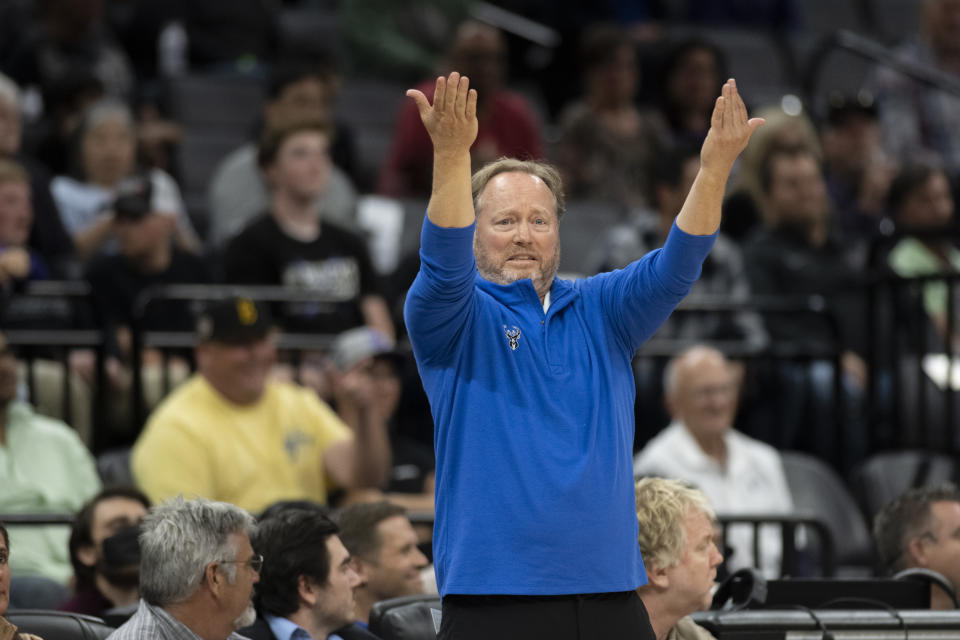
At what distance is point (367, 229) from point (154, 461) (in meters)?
2.61

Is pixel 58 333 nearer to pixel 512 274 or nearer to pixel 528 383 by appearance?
pixel 512 274

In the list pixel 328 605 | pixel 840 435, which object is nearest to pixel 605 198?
pixel 840 435

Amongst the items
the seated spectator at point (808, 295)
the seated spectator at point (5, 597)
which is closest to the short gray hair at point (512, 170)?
the seated spectator at point (5, 597)

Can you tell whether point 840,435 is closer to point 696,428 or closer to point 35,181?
point 696,428

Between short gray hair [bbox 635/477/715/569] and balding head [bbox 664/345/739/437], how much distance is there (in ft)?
7.92

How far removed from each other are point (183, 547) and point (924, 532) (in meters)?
2.26

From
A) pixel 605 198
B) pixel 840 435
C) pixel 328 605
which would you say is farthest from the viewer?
pixel 605 198

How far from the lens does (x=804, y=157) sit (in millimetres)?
7492

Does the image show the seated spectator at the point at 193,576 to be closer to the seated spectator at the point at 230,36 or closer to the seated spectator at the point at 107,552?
the seated spectator at the point at 107,552

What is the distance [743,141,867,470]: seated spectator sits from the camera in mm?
7106

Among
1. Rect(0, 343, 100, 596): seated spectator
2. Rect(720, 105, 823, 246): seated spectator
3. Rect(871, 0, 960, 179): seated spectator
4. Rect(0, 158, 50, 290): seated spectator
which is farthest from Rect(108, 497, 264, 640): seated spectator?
Rect(871, 0, 960, 179): seated spectator

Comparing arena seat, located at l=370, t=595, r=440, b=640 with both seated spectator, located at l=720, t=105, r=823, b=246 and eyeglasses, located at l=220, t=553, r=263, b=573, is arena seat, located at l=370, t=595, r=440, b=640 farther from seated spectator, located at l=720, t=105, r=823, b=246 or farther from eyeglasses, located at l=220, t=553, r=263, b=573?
seated spectator, located at l=720, t=105, r=823, b=246

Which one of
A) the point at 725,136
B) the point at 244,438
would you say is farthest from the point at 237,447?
the point at 725,136

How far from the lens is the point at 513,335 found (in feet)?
9.82
